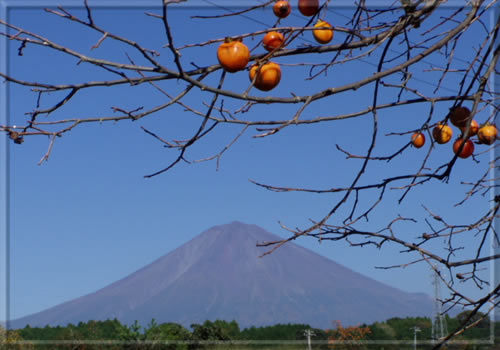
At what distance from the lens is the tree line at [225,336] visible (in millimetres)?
8984

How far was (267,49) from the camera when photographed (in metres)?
1.03

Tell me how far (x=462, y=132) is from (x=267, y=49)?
1.69 ft

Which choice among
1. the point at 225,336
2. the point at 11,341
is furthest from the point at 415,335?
the point at 11,341

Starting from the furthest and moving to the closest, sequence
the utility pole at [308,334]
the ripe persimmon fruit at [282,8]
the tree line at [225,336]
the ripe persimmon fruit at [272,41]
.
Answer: the utility pole at [308,334], the tree line at [225,336], the ripe persimmon fruit at [282,8], the ripe persimmon fruit at [272,41]

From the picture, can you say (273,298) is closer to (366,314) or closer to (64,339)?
(366,314)

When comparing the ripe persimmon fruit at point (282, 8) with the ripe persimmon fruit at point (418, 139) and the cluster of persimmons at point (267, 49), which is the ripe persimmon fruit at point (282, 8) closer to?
the cluster of persimmons at point (267, 49)

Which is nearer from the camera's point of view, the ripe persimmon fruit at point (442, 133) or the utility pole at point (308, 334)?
the ripe persimmon fruit at point (442, 133)

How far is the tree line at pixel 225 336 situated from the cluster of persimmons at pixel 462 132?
24.3ft

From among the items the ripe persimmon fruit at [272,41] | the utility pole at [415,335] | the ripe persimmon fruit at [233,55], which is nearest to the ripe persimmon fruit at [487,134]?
the ripe persimmon fruit at [272,41]

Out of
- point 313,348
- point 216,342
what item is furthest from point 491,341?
point 216,342

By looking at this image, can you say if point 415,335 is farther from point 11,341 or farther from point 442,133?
point 442,133

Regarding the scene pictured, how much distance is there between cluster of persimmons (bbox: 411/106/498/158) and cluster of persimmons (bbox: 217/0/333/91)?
348 mm

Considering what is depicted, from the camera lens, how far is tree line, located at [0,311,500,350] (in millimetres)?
8984

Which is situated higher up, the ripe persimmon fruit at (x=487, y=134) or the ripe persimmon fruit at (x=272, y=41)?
the ripe persimmon fruit at (x=272, y=41)
